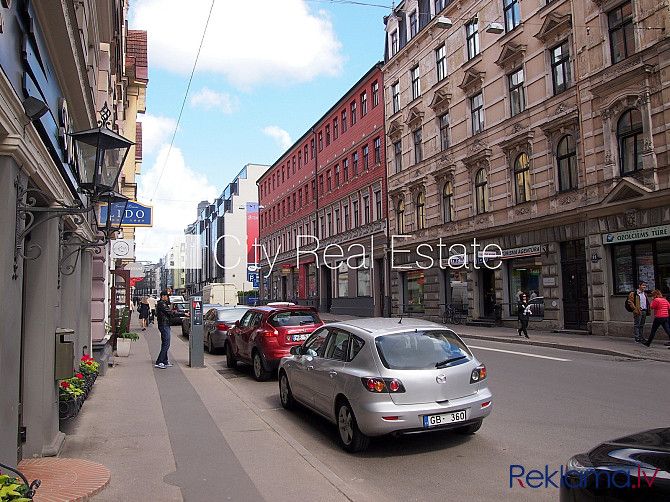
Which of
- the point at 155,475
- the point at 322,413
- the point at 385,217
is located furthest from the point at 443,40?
the point at 155,475

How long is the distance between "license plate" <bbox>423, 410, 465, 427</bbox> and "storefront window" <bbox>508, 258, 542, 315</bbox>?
17024 mm

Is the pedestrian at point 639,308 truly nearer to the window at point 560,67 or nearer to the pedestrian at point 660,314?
the pedestrian at point 660,314

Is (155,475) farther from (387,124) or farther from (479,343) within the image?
(387,124)

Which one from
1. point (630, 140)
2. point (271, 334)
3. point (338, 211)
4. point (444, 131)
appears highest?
point (444, 131)

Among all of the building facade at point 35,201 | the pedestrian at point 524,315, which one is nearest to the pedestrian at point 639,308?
the pedestrian at point 524,315

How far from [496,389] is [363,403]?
459 centimetres

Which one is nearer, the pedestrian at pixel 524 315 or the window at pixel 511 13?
the pedestrian at pixel 524 315

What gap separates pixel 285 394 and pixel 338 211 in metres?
35.1

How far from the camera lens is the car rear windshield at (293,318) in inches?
460

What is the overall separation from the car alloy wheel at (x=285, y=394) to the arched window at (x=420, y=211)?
23.1 metres

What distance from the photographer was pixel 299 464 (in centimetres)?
567

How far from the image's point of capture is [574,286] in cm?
2059

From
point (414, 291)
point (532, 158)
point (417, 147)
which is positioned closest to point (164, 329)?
point (532, 158)

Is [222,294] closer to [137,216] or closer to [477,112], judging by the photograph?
[477,112]
